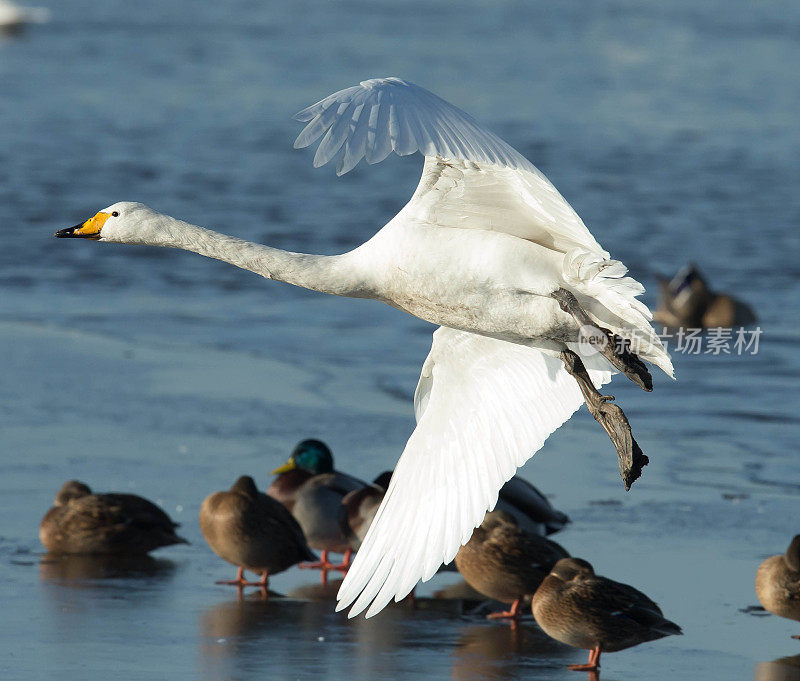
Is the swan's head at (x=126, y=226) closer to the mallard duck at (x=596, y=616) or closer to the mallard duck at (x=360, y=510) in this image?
the mallard duck at (x=360, y=510)

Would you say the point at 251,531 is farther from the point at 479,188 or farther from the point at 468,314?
the point at 479,188

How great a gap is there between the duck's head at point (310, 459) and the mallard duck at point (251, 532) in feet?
3.19

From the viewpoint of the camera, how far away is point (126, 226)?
6812 mm

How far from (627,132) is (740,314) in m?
14.0

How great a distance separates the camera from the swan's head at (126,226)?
6.79 meters

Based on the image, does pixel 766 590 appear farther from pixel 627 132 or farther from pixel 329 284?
pixel 627 132

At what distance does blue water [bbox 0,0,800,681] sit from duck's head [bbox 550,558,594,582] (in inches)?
13.6

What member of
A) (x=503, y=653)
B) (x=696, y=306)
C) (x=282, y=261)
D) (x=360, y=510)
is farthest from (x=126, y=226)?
(x=696, y=306)

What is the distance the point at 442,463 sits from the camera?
6793mm

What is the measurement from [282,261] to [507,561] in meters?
1.82

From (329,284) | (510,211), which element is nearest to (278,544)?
(329,284)

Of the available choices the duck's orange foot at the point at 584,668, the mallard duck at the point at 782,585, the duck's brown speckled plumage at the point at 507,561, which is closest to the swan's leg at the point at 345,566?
the duck's brown speckled plumage at the point at 507,561

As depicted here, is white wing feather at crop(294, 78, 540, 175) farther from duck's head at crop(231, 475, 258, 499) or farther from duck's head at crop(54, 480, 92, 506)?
duck's head at crop(54, 480, 92, 506)

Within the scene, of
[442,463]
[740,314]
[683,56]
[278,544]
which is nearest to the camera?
[442,463]
